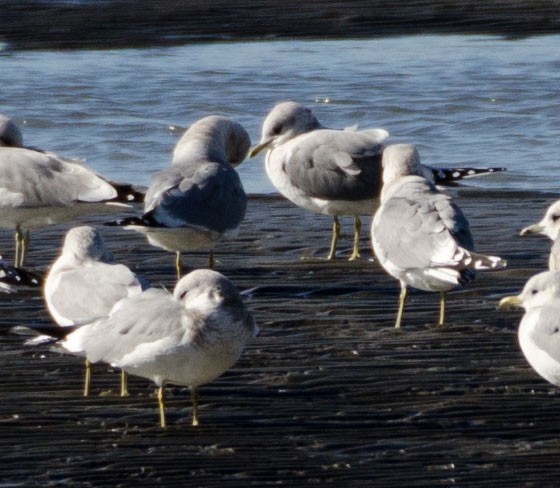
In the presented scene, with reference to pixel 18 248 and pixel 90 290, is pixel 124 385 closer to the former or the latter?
pixel 90 290

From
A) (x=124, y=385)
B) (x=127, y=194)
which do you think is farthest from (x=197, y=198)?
(x=124, y=385)

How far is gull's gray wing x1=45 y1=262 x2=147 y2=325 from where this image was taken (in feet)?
19.5

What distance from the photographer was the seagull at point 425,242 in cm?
671

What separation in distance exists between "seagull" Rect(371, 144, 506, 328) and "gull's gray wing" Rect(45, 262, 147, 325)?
1.41 metres

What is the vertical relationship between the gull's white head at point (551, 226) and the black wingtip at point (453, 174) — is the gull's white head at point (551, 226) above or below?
above

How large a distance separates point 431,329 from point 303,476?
208 centimetres

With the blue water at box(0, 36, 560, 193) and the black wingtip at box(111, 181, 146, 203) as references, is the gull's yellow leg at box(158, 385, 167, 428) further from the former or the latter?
the blue water at box(0, 36, 560, 193)

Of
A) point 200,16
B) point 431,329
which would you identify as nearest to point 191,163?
point 431,329

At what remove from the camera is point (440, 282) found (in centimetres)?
684

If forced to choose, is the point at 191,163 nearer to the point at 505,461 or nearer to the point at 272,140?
the point at 272,140

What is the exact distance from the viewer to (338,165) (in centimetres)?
891

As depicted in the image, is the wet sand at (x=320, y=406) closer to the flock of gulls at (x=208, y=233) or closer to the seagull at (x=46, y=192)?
the flock of gulls at (x=208, y=233)

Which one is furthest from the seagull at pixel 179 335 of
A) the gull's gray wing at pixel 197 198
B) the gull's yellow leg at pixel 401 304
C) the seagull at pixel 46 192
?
the seagull at pixel 46 192

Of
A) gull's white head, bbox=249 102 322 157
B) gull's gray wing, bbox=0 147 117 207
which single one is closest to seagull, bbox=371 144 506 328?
gull's gray wing, bbox=0 147 117 207
